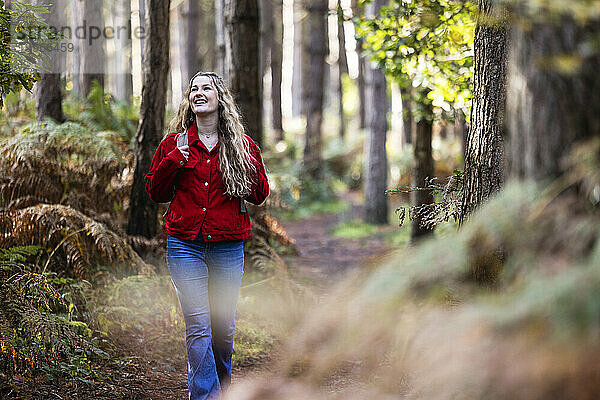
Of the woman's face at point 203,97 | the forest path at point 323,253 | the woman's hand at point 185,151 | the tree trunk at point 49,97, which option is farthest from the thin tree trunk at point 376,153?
the woman's hand at point 185,151

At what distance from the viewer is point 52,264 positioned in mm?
5648

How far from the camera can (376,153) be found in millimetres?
14430

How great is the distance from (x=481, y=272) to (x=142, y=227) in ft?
16.2

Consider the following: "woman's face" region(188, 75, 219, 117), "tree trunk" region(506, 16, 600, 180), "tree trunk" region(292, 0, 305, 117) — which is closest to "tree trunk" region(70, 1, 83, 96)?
"woman's face" region(188, 75, 219, 117)

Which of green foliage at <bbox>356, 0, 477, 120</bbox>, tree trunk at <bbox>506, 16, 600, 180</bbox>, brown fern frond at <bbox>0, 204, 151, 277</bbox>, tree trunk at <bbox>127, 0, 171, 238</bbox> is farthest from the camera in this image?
→ tree trunk at <bbox>127, 0, 171, 238</bbox>

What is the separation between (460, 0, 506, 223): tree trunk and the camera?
142 inches

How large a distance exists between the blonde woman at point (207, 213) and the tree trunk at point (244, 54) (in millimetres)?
3531

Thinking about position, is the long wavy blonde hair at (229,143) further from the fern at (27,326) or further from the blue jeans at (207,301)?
the fern at (27,326)

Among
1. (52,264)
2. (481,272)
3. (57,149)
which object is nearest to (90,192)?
(57,149)

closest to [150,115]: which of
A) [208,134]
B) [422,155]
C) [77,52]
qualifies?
[208,134]

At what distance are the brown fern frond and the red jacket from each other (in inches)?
66.3

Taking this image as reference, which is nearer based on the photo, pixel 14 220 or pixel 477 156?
pixel 477 156

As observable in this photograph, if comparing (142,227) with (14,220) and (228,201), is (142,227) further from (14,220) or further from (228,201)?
(228,201)

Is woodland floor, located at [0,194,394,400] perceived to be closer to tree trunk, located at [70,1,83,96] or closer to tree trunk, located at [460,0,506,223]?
tree trunk, located at [460,0,506,223]
